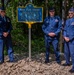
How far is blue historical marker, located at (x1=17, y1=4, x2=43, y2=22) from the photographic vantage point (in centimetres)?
805

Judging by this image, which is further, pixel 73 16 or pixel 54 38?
pixel 54 38

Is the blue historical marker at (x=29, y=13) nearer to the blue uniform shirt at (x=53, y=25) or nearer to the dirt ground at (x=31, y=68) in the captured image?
the blue uniform shirt at (x=53, y=25)

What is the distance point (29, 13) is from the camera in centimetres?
805

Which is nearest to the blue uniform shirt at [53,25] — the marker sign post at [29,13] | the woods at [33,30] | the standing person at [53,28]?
the standing person at [53,28]

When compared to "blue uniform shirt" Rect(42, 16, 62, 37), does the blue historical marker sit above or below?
above

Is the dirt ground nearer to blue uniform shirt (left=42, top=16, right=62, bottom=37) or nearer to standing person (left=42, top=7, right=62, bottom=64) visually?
standing person (left=42, top=7, right=62, bottom=64)

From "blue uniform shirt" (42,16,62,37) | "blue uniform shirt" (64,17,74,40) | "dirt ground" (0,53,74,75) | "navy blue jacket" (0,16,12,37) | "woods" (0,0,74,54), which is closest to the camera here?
"dirt ground" (0,53,74,75)

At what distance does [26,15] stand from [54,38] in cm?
102

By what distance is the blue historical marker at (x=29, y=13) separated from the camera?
8.05m

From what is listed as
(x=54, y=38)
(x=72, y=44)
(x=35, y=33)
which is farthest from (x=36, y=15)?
(x=35, y=33)

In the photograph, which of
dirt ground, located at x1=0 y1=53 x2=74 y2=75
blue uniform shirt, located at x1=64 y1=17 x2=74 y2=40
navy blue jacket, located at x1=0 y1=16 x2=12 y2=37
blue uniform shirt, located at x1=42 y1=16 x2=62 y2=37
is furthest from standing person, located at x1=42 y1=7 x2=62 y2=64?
navy blue jacket, located at x1=0 y1=16 x2=12 y2=37

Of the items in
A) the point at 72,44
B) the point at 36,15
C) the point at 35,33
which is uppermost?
the point at 36,15

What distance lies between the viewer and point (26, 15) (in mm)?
8062

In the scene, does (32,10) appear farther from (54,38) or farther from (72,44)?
(72,44)
